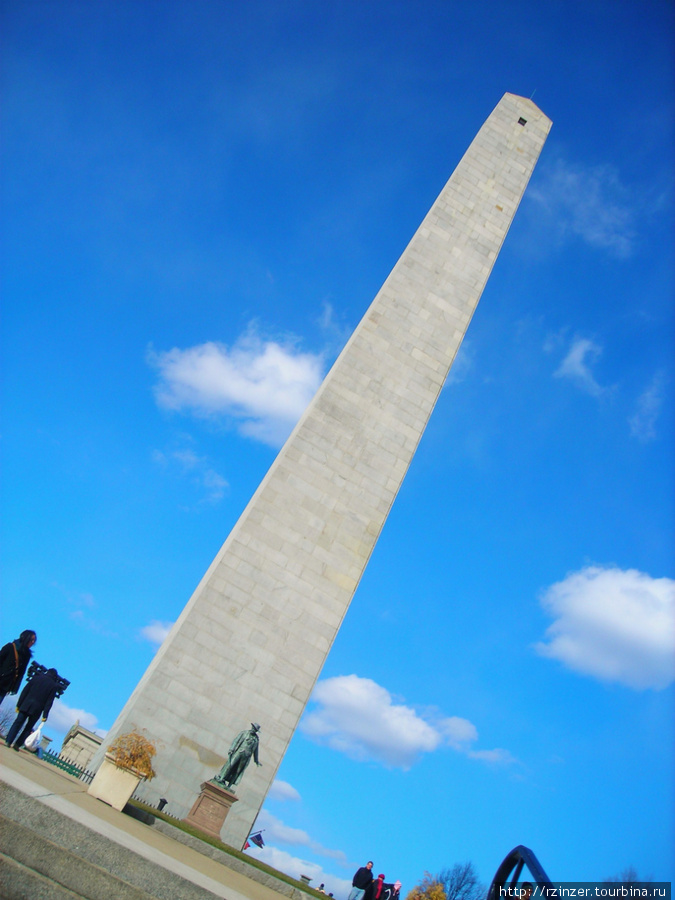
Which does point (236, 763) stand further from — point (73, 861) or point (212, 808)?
point (73, 861)

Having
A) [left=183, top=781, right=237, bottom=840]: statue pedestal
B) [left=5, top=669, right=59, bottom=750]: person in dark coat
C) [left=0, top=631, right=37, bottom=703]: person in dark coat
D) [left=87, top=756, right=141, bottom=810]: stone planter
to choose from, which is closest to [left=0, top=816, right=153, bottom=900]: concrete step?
[left=87, top=756, right=141, bottom=810]: stone planter

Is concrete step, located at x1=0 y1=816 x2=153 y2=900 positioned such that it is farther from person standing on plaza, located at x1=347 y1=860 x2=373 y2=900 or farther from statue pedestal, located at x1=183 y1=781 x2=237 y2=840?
person standing on plaza, located at x1=347 y1=860 x2=373 y2=900

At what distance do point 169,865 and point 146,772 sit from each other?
13.2ft

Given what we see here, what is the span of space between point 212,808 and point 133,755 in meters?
3.18

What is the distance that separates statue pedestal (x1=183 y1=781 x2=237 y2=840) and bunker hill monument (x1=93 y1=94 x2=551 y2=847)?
3.66 ft

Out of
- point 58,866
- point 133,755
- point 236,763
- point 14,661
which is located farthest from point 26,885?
point 236,763

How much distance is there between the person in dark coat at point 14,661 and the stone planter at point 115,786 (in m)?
1.62

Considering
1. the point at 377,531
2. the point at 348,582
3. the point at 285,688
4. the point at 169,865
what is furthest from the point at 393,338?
the point at 169,865

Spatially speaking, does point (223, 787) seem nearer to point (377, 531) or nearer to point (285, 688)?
point (285, 688)

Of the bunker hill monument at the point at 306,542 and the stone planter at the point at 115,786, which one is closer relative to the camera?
the stone planter at the point at 115,786

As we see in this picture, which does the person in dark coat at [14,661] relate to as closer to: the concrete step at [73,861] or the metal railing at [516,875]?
the concrete step at [73,861]

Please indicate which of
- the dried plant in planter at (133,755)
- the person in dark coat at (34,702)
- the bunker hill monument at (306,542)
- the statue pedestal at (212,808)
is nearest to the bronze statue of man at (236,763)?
the statue pedestal at (212,808)

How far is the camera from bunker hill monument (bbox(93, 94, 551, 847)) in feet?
37.2

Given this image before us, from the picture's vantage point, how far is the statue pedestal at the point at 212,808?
9.74 m
